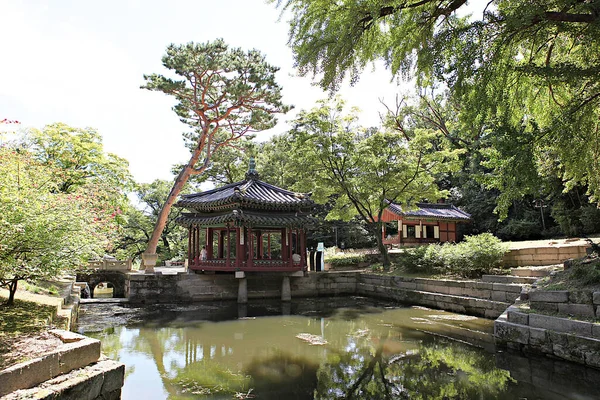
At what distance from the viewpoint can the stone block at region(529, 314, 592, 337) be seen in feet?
20.6

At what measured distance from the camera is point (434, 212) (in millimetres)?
26281

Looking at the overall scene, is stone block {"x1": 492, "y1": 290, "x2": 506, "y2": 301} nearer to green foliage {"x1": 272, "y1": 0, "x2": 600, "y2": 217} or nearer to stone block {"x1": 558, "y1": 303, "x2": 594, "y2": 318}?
stone block {"x1": 558, "y1": 303, "x2": 594, "y2": 318}

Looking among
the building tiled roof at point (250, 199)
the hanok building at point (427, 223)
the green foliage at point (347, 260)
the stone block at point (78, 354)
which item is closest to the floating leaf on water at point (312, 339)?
the stone block at point (78, 354)

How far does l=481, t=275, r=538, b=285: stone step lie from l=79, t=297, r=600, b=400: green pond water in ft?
5.73

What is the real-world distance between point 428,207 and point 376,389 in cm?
2252

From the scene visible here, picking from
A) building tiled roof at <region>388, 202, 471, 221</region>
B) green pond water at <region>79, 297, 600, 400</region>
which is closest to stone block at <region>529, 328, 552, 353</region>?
green pond water at <region>79, 297, 600, 400</region>

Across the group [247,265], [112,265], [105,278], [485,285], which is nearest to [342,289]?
[247,265]

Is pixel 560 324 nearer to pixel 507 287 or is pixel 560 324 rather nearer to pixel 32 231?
pixel 507 287

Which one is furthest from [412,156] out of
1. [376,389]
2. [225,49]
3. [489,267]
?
[376,389]

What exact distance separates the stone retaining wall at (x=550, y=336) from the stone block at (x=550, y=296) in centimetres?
41

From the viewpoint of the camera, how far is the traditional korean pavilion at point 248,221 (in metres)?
14.9

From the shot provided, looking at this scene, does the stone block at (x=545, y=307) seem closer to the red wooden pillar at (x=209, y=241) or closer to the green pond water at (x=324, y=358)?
the green pond water at (x=324, y=358)

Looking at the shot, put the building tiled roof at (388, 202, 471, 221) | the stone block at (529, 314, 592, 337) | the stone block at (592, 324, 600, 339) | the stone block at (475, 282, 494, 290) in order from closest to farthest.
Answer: the stone block at (592, 324, 600, 339), the stone block at (529, 314, 592, 337), the stone block at (475, 282, 494, 290), the building tiled roof at (388, 202, 471, 221)

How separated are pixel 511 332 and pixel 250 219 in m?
9.71
